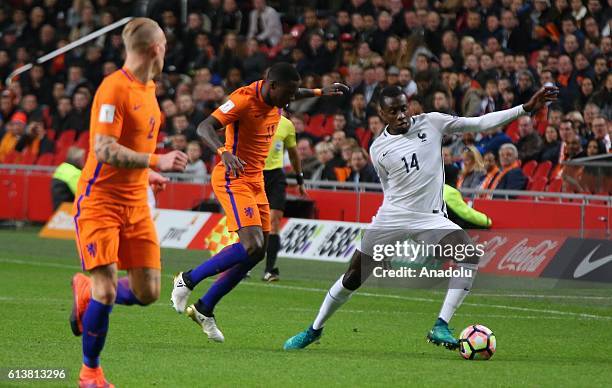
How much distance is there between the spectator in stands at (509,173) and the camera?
17.2 metres

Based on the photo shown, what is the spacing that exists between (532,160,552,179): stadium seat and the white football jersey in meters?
8.00

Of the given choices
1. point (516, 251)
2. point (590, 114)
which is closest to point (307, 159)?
point (590, 114)

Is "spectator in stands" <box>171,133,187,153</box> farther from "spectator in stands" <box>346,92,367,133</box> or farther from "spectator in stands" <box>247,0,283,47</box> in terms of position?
"spectator in stands" <box>247,0,283,47</box>

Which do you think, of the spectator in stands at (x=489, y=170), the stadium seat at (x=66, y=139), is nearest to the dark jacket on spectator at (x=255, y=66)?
the stadium seat at (x=66, y=139)

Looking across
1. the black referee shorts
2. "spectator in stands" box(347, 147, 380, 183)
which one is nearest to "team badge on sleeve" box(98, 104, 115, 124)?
the black referee shorts

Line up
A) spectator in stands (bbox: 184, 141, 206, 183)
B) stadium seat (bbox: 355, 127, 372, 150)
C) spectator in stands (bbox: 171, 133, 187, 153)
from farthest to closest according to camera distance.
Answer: spectator in stands (bbox: 171, 133, 187, 153)
spectator in stands (bbox: 184, 141, 206, 183)
stadium seat (bbox: 355, 127, 372, 150)

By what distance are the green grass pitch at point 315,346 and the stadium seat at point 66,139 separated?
959 cm

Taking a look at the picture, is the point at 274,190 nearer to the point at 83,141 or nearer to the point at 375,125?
the point at 375,125

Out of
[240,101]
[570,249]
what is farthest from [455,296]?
[570,249]

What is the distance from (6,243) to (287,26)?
346 inches

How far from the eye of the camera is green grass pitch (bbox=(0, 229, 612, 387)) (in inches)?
320

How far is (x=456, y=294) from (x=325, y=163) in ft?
33.3

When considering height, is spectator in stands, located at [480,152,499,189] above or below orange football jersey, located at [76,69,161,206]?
below

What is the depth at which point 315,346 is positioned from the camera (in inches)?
384
